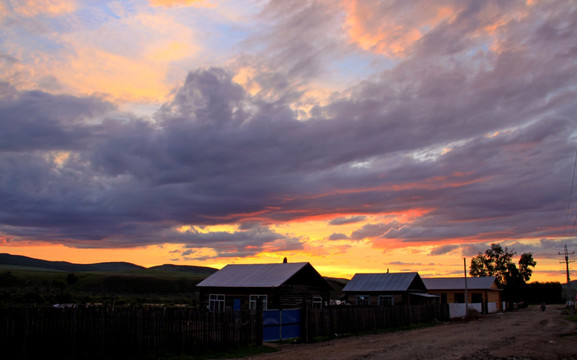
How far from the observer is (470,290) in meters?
71.1

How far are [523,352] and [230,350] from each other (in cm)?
1218

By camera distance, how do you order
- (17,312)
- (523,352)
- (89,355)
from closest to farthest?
1. (17,312)
2. (89,355)
3. (523,352)

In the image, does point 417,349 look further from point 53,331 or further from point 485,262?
point 485,262

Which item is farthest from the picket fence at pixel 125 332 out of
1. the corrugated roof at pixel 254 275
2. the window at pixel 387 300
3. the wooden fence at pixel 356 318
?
the window at pixel 387 300

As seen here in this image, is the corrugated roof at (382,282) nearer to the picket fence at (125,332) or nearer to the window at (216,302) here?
the window at (216,302)

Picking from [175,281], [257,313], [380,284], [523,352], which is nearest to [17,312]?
[257,313]

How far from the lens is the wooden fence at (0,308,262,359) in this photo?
1580cm

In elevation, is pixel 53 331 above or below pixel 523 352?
above

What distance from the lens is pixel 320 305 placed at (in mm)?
42781

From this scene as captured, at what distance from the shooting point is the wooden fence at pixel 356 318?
28.3 meters

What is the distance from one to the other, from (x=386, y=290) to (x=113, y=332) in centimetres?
4180

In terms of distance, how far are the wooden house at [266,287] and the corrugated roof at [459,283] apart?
35016 millimetres

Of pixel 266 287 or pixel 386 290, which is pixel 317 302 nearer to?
pixel 266 287

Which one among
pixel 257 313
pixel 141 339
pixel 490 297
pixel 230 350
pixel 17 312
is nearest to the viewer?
pixel 17 312
